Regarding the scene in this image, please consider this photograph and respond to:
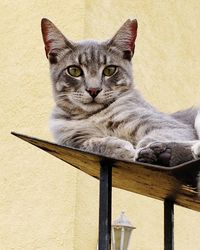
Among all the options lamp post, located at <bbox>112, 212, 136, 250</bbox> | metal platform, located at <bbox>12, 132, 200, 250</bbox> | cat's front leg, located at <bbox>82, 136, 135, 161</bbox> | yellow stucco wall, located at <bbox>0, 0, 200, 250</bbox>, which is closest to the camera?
metal platform, located at <bbox>12, 132, 200, 250</bbox>

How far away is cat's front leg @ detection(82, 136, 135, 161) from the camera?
1702mm

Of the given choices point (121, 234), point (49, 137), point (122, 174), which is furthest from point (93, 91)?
point (49, 137)

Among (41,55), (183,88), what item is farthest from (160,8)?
(41,55)

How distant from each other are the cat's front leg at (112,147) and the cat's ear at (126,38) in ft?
1.00

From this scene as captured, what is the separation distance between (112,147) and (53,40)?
1.35 ft

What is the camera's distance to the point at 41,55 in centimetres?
527

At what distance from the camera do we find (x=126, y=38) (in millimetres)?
1959

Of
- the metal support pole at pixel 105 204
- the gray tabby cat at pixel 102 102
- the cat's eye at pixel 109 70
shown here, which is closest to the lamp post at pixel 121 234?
the gray tabby cat at pixel 102 102

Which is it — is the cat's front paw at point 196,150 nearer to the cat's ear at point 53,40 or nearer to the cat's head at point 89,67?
the cat's head at point 89,67

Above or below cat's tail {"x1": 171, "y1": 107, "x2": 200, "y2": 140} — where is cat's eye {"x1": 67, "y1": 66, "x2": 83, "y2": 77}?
above

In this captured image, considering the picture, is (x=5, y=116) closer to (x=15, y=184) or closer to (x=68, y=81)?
(x=15, y=184)

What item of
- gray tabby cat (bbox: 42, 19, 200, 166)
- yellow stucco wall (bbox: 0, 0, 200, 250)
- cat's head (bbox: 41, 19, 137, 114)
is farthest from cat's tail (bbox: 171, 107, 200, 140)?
yellow stucco wall (bbox: 0, 0, 200, 250)

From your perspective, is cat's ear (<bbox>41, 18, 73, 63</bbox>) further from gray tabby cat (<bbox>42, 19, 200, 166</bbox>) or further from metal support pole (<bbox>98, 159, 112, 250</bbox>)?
metal support pole (<bbox>98, 159, 112, 250</bbox>)

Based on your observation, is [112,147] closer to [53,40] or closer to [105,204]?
[105,204]
